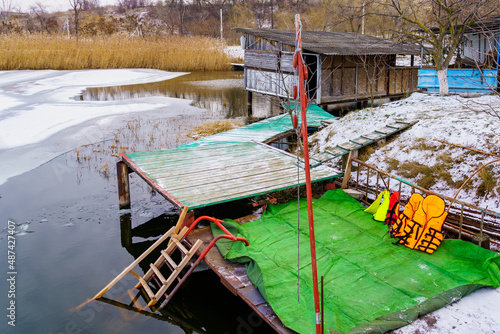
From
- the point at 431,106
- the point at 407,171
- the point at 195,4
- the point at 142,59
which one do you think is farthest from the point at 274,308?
the point at 195,4

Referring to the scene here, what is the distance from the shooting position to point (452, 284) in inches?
223

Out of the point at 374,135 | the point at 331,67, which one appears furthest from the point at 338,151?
the point at 331,67

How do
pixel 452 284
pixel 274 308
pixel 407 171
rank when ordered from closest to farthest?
pixel 274 308 < pixel 452 284 < pixel 407 171

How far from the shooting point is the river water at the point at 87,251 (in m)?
6.48

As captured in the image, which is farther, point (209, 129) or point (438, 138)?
point (209, 129)

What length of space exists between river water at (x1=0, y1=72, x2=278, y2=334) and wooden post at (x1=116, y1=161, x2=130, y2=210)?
0.63 ft

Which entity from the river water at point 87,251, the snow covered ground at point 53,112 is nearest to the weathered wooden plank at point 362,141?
the river water at point 87,251

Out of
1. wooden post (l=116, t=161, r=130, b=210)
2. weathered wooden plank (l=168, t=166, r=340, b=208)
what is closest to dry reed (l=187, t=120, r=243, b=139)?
wooden post (l=116, t=161, r=130, b=210)

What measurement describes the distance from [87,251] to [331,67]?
11.2 meters

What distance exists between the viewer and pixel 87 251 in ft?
27.4

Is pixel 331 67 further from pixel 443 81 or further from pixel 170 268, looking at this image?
pixel 170 268

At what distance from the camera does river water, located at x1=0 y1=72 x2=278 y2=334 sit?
6.48 metres

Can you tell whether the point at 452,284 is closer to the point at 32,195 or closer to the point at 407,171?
the point at 407,171

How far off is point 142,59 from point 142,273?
26.8 m
